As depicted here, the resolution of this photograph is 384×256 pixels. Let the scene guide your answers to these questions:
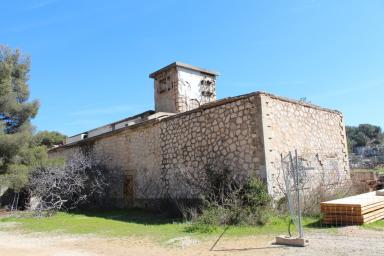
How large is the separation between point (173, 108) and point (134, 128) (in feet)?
9.00

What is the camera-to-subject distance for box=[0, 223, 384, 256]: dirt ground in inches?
261

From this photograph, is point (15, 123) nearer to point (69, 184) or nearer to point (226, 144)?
point (69, 184)

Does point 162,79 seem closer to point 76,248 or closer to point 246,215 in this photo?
point 246,215

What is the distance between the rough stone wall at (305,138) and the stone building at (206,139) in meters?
0.03

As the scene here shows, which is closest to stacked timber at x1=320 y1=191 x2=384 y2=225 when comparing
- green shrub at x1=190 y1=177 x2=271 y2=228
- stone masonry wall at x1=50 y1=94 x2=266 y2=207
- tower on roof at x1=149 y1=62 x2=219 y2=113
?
green shrub at x1=190 y1=177 x2=271 y2=228

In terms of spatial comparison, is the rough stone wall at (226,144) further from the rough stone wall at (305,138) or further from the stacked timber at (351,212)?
the stacked timber at (351,212)

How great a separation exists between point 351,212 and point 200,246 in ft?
13.5

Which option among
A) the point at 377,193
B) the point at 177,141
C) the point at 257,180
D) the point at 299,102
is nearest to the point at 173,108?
the point at 177,141

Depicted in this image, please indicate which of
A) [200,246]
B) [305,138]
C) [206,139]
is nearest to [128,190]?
[206,139]

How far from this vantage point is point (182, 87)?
1828cm

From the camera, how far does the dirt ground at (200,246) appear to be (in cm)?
664

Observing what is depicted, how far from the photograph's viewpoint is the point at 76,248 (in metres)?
8.03

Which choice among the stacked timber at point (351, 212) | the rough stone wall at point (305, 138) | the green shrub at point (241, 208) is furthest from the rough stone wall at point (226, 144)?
the stacked timber at point (351, 212)

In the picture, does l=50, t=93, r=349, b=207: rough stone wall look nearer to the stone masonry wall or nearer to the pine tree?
the stone masonry wall
